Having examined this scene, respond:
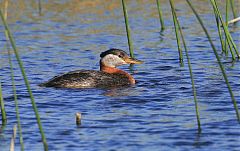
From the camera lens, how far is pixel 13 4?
25.6m

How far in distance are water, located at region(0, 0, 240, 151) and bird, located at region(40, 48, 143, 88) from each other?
0.92ft

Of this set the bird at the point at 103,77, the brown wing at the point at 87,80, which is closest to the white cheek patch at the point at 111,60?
the bird at the point at 103,77

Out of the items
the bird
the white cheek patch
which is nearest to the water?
the bird

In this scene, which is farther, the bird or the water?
the bird

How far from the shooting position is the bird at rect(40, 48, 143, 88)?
580 inches

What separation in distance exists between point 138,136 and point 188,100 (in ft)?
8.88

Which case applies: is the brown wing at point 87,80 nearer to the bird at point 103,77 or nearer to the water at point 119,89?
the bird at point 103,77

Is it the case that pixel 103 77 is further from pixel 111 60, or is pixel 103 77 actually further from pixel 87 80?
pixel 111 60

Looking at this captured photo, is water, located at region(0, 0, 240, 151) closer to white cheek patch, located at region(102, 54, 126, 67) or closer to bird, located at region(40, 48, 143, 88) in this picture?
bird, located at region(40, 48, 143, 88)

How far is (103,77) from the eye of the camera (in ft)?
50.2

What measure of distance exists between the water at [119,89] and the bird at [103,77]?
0.92ft

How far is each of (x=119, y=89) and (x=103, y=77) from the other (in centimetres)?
55

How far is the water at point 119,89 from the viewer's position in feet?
33.9

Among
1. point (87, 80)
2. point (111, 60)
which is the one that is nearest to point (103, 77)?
point (87, 80)
